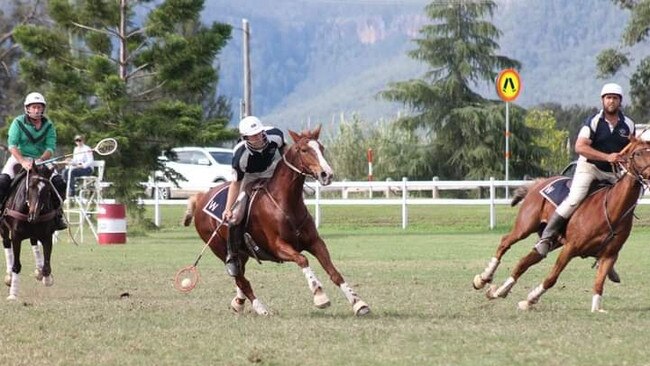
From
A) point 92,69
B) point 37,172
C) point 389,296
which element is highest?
point 92,69

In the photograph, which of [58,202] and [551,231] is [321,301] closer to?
[551,231]

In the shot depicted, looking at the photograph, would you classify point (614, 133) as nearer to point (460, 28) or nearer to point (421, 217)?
point (421, 217)

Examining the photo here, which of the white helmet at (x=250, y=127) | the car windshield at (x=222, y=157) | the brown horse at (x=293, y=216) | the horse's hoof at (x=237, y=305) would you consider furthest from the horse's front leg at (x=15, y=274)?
the car windshield at (x=222, y=157)

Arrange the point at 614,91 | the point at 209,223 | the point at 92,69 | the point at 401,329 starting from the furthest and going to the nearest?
1. the point at 92,69
2. the point at 209,223
3. the point at 614,91
4. the point at 401,329

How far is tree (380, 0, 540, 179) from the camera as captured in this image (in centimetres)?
5550

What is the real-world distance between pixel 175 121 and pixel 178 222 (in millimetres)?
5765

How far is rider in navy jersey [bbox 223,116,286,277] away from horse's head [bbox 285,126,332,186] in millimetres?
334

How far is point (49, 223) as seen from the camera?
58.0 ft

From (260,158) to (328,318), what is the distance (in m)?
1.90

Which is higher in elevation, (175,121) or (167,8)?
(167,8)

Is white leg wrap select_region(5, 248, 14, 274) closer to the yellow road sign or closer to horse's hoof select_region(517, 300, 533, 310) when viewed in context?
horse's hoof select_region(517, 300, 533, 310)

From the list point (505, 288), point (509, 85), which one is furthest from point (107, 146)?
point (509, 85)

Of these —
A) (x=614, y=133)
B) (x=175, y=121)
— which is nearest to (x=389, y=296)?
(x=614, y=133)

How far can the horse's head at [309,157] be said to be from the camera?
14031mm
